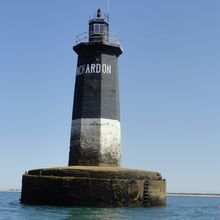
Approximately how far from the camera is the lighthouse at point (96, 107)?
2439cm

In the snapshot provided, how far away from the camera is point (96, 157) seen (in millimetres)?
24234

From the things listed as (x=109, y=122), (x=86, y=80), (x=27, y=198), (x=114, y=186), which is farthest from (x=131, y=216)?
(x=86, y=80)

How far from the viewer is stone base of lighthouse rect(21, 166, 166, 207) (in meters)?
20.2

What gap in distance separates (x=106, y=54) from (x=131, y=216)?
1096 cm

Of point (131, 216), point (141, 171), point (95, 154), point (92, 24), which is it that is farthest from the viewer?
point (92, 24)

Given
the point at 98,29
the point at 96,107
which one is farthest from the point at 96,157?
the point at 98,29

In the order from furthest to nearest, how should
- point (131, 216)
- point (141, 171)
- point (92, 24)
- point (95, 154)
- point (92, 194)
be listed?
point (92, 24) → point (95, 154) → point (141, 171) → point (92, 194) → point (131, 216)

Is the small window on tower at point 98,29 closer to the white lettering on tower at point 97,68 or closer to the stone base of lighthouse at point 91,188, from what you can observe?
the white lettering on tower at point 97,68

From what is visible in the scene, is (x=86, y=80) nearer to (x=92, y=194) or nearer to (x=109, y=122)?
(x=109, y=122)

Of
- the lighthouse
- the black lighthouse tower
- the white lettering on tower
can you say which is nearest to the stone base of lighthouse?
the black lighthouse tower

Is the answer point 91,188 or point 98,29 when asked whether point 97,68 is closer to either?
point 98,29

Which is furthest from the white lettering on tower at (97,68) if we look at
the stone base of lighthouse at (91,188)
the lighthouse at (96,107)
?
the stone base of lighthouse at (91,188)

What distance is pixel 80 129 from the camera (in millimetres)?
24641

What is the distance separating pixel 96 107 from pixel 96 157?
104 inches
